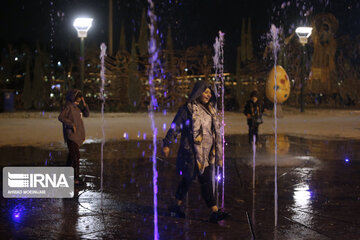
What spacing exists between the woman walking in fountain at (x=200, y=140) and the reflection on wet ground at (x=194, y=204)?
419 mm

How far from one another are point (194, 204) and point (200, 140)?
3.90 ft

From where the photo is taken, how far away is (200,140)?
5.61 meters

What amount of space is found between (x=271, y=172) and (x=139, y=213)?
3.61 metres

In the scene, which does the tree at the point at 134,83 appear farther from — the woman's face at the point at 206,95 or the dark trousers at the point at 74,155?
the woman's face at the point at 206,95

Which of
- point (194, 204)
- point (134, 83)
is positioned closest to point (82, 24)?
point (134, 83)

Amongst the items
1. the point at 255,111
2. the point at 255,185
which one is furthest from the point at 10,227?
the point at 255,111

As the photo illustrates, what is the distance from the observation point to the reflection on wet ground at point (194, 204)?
514 centimetres

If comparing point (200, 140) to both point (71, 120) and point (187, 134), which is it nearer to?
point (187, 134)

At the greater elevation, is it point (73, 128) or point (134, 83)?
point (134, 83)

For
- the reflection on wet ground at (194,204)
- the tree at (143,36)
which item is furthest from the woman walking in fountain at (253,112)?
the tree at (143,36)

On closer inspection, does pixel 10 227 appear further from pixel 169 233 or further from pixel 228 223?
pixel 228 223

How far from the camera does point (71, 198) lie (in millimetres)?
6668

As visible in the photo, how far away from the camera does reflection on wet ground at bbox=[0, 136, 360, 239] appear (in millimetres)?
5141

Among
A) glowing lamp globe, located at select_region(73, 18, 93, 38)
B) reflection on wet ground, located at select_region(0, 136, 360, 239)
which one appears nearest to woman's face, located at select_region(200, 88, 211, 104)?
reflection on wet ground, located at select_region(0, 136, 360, 239)
